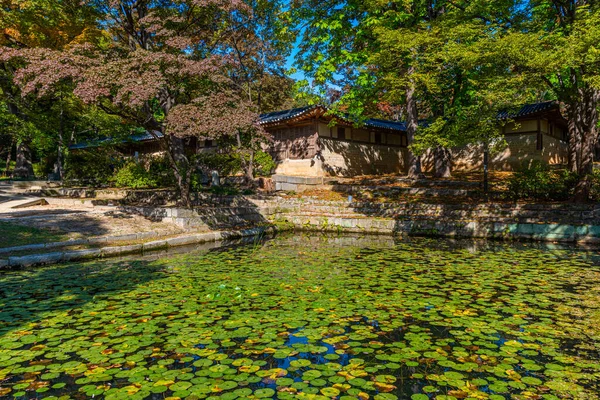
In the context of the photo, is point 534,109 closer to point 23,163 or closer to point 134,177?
point 134,177

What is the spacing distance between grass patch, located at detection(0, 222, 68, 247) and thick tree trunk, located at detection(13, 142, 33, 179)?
1898 cm

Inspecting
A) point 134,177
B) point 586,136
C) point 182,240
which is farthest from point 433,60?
point 134,177

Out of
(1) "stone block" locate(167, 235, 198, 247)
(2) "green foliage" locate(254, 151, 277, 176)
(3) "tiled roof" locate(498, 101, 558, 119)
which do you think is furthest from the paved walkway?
(3) "tiled roof" locate(498, 101, 558, 119)

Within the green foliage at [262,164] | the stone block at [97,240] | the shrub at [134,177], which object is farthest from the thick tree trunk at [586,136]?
the shrub at [134,177]

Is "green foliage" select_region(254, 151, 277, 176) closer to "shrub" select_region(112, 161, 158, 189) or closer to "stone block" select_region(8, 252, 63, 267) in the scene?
"shrub" select_region(112, 161, 158, 189)

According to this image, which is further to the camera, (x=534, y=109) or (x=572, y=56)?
(x=534, y=109)

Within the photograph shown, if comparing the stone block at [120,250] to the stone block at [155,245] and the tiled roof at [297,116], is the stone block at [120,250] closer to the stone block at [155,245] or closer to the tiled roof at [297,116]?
the stone block at [155,245]

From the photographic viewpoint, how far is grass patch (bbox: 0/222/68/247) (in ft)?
28.4

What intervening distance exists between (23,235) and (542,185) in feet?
50.4

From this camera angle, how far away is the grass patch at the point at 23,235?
28.4 feet

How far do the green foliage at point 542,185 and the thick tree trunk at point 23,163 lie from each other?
28589 millimetres

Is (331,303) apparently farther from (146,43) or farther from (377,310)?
(146,43)

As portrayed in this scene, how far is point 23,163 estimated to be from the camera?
25.7 meters

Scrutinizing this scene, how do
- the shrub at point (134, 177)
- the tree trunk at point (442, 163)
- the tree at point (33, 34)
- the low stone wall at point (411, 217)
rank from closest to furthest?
the low stone wall at point (411, 217)
the tree at point (33, 34)
the shrub at point (134, 177)
the tree trunk at point (442, 163)
